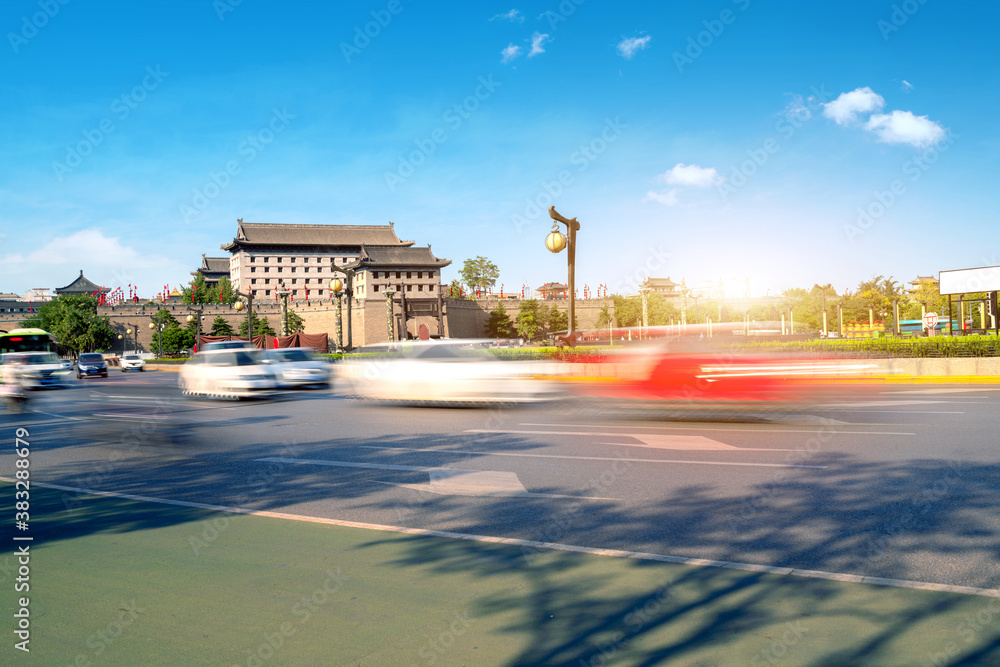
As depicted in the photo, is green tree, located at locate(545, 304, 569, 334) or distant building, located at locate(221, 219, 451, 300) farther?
distant building, located at locate(221, 219, 451, 300)

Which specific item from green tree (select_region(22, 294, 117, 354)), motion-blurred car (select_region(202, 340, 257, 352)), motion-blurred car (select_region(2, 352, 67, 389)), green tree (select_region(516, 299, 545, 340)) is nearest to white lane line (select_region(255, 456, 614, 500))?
motion-blurred car (select_region(202, 340, 257, 352))

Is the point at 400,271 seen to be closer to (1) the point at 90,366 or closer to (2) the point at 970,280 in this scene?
(1) the point at 90,366

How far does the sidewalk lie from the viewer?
3121 mm

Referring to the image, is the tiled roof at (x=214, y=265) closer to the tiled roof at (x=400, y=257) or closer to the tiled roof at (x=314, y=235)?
the tiled roof at (x=314, y=235)

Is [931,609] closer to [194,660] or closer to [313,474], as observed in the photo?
[194,660]

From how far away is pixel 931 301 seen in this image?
86.4 metres

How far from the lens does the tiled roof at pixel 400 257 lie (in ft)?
282

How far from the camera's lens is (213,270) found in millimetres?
129500

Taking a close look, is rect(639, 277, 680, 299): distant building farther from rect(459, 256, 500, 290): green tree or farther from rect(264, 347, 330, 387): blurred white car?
rect(264, 347, 330, 387): blurred white car

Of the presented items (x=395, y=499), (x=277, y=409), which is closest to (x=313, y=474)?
(x=395, y=499)

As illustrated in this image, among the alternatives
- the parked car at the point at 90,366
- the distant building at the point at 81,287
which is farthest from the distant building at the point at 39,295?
the parked car at the point at 90,366

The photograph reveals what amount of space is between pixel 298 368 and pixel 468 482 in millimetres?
15495

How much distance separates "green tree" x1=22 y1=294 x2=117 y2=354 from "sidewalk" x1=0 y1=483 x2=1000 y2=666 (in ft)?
314

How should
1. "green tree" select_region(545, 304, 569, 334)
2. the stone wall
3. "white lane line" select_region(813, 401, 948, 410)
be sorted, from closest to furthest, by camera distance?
"white lane line" select_region(813, 401, 948, 410) → the stone wall → "green tree" select_region(545, 304, 569, 334)
